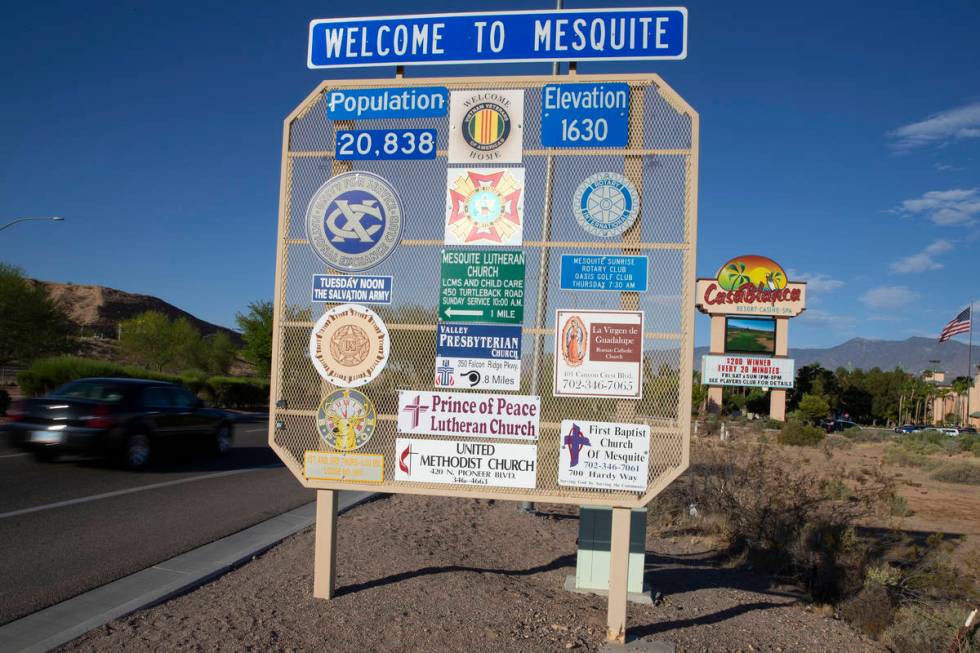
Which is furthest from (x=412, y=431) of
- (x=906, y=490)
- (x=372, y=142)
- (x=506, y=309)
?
(x=906, y=490)

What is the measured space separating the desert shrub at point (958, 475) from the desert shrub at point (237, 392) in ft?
101

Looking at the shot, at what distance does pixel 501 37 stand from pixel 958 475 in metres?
23.8

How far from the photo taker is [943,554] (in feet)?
28.5

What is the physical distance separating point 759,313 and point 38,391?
34981 millimetres

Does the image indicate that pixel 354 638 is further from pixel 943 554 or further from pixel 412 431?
pixel 943 554

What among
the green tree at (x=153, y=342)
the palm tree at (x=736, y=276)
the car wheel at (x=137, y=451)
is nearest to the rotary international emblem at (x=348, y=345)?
the car wheel at (x=137, y=451)

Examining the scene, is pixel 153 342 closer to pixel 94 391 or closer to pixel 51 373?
pixel 51 373

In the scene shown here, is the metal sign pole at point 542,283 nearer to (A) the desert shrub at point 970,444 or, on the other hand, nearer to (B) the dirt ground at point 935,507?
(B) the dirt ground at point 935,507

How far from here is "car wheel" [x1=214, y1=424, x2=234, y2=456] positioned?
1523 centimetres

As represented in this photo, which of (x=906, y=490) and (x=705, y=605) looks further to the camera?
(x=906, y=490)

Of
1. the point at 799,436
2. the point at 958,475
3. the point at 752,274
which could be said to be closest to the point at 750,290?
the point at 752,274

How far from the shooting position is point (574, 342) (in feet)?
16.9

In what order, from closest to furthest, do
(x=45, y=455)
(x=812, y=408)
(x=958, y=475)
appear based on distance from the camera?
(x=45, y=455) < (x=958, y=475) < (x=812, y=408)

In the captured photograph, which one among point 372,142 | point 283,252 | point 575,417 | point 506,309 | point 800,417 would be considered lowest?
point 800,417
